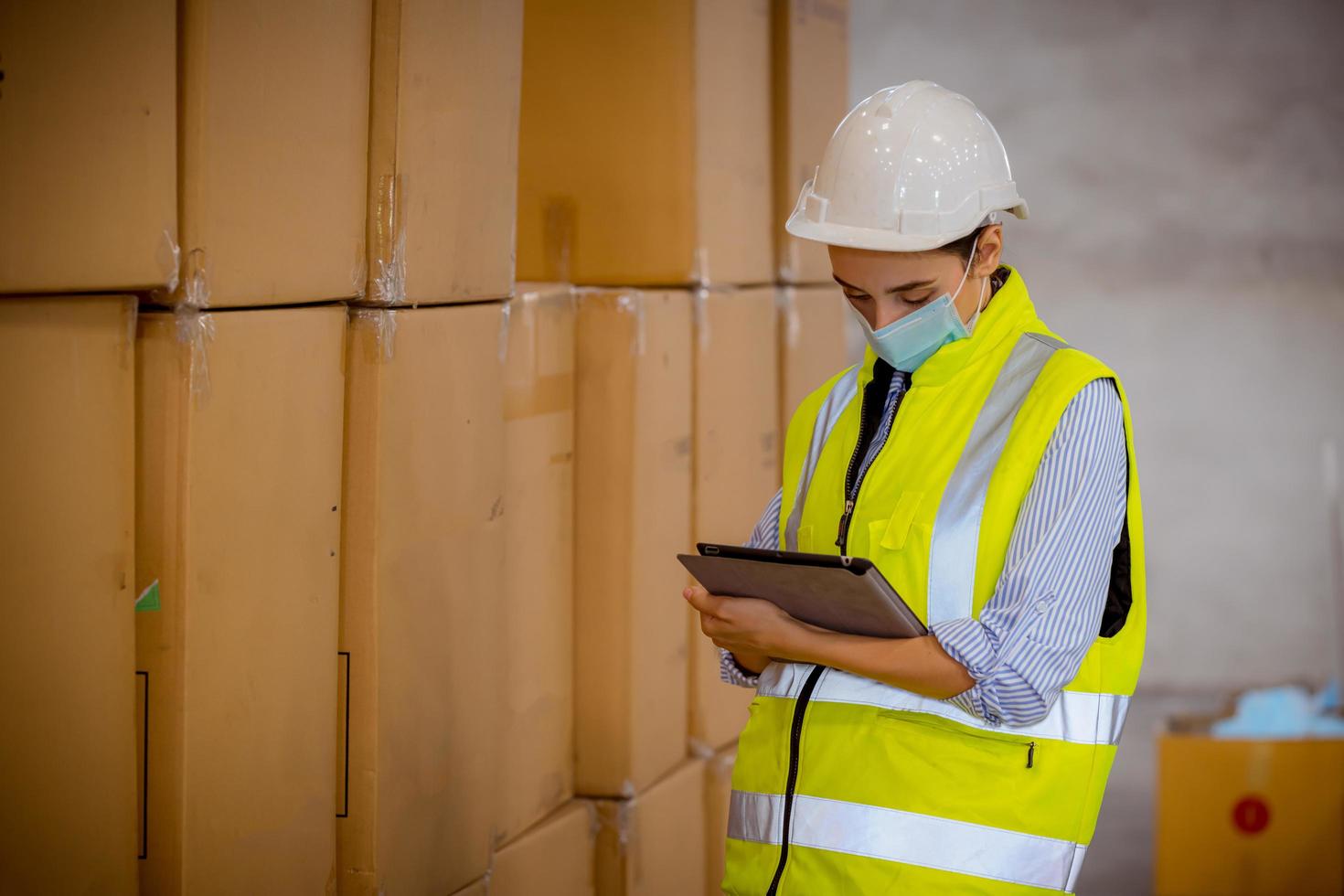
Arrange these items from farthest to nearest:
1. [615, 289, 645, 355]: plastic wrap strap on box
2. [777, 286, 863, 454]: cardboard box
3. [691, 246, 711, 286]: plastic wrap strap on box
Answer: [777, 286, 863, 454]: cardboard box, [691, 246, 711, 286]: plastic wrap strap on box, [615, 289, 645, 355]: plastic wrap strap on box

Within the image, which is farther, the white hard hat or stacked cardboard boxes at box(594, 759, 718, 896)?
stacked cardboard boxes at box(594, 759, 718, 896)

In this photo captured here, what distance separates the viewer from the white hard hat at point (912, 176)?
145 cm

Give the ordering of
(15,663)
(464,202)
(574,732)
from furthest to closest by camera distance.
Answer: (574,732) → (464,202) → (15,663)

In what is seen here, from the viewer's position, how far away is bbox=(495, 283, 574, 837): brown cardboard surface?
2.10 meters

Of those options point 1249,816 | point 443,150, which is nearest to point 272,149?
point 443,150

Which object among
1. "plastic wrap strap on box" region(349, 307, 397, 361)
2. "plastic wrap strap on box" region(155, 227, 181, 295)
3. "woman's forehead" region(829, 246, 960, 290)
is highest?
"woman's forehead" region(829, 246, 960, 290)

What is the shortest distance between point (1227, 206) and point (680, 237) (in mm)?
2364

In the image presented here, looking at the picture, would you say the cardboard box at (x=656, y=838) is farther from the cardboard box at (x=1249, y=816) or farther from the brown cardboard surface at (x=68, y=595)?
the cardboard box at (x=1249, y=816)

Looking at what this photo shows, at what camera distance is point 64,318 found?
49.7 inches

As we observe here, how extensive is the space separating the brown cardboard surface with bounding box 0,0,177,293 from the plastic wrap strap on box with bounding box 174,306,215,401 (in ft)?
0.16

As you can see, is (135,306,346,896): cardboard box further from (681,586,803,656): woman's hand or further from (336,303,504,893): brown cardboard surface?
(681,586,803,656): woman's hand

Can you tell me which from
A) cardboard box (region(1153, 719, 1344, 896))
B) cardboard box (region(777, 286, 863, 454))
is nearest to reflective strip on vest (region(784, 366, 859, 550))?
cardboard box (region(777, 286, 863, 454))

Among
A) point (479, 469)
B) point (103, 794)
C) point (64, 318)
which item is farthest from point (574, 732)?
point (64, 318)

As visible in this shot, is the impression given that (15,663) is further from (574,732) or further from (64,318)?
(574,732)
